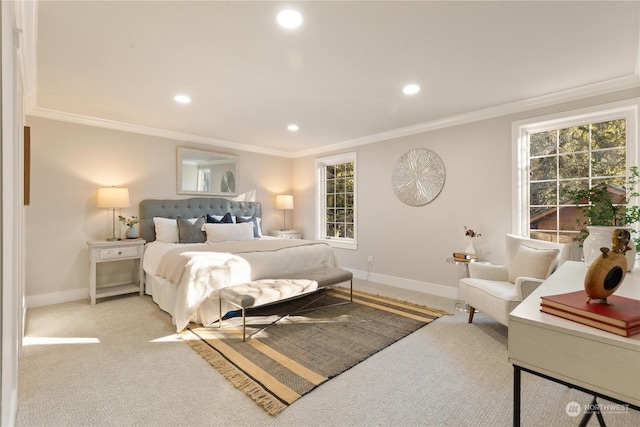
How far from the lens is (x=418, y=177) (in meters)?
4.27

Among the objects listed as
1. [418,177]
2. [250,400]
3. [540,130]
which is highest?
[540,130]

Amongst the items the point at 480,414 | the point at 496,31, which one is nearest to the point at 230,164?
the point at 496,31

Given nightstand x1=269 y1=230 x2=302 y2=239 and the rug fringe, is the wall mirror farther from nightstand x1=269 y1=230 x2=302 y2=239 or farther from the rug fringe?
the rug fringe

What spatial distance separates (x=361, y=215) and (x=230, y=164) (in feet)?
7.95

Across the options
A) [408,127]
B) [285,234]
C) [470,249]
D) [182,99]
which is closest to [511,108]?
[408,127]

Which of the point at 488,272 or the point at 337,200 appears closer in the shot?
the point at 488,272

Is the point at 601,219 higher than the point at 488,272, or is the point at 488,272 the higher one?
the point at 601,219

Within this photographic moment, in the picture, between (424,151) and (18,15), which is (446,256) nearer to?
(424,151)

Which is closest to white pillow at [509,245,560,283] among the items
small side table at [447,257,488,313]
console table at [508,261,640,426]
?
small side table at [447,257,488,313]

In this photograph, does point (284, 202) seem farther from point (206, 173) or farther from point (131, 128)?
point (131, 128)

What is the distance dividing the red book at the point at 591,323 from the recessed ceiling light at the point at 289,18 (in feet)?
6.48

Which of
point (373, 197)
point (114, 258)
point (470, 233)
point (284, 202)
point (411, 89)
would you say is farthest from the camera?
point (284, 202)

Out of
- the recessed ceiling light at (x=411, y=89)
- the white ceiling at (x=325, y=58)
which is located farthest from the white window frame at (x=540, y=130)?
the recessed ceiling light at (x=411, y=89)

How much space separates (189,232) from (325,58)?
2975 mm
